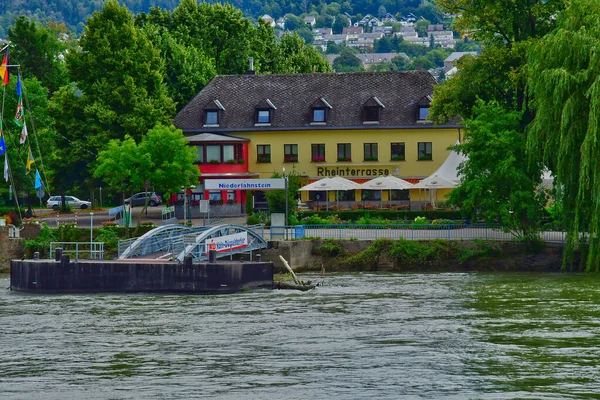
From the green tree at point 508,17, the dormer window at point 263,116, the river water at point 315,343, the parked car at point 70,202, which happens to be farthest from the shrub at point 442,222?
the parked car at point 70,202

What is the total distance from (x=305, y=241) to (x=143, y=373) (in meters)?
→ 29.3

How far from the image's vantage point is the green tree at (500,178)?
64938 mm

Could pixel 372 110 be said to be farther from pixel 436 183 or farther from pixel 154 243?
pixel 154 243

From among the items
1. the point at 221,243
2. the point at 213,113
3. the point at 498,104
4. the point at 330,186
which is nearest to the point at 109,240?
the point at 221,243

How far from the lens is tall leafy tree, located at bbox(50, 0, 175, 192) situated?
8419 centimetres

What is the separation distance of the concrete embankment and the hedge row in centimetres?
795

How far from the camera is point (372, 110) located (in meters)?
87.4

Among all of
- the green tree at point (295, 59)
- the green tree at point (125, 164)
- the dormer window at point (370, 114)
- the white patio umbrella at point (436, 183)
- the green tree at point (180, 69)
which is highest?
the green tree at point (295, 59)

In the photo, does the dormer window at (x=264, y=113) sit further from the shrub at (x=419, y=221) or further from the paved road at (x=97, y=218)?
the shrub at (x=419, y=221)

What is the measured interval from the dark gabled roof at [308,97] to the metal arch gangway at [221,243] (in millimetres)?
20753

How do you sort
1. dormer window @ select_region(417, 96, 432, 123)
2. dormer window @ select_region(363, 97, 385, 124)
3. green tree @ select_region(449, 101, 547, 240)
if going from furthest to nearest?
dormer window @ select_region(363, 97, 385, 124) < dormer window @ select_region(417, 96, 432, 123) < green tree @ select_region(449, 101, 547, 240)

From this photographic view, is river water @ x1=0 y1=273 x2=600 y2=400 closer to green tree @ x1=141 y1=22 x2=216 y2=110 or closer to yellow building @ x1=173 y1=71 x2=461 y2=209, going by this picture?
yellow building @ x1=173 y1=71 x2=461 y2=209

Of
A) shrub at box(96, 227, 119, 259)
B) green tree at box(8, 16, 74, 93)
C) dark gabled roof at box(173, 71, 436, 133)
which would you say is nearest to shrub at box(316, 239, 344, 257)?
shrub at box(96, 227, 119, 259)

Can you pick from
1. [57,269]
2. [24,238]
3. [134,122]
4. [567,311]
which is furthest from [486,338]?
[134,122]
